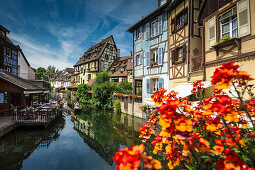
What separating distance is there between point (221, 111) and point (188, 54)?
879 centimetres

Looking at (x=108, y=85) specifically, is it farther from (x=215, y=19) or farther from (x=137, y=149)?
(x=137, y=149)

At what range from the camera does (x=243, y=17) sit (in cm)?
559

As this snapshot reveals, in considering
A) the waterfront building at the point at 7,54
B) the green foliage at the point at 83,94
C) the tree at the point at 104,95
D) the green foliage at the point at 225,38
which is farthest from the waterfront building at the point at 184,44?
the waterfront building at the point at 7,54

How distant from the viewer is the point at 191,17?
29.3ft

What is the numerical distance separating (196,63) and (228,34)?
2386 mm

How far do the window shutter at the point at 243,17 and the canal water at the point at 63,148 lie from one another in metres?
7.72

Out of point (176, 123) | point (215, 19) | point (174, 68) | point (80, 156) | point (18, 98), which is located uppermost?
point (215, 19)

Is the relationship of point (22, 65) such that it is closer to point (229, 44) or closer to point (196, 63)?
point (196, 63)

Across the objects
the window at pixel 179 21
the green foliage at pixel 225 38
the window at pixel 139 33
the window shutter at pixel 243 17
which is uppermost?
the window at pixel 139 33

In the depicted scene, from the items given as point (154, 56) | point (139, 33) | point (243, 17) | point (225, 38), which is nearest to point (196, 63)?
point (225, 38)

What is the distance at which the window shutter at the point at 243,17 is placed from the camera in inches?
214

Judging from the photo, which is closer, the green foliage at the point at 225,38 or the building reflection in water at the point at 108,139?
the green foliage at the point at 225,38

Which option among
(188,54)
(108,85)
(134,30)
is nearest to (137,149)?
(188,54)

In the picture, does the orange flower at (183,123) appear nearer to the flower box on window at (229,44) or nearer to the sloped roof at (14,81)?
the flower box on window at (229,44)
